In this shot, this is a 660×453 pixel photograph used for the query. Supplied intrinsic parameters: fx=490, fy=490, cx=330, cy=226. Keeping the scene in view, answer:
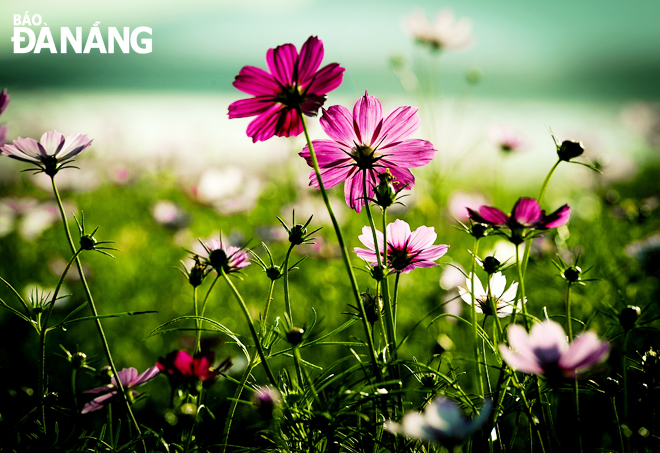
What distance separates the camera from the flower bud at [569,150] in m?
0.50

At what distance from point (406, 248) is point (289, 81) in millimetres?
227

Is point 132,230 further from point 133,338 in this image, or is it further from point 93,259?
point 133,338

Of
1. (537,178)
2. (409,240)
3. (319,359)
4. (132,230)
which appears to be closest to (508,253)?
(319,359)

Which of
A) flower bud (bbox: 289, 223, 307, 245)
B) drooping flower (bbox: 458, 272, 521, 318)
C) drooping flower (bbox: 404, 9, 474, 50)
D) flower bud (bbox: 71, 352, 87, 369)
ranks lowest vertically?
flower bud (bbox: 71, 352, 87, 369)

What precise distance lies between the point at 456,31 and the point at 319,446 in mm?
1717

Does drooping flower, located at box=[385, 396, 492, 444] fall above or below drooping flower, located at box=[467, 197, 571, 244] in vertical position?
below

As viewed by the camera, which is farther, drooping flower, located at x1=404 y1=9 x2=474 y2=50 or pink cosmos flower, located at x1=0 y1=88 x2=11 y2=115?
drooping flower, located at x1=404 y1=9 x2=474 y2=50

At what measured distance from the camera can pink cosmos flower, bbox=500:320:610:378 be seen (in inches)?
14.3

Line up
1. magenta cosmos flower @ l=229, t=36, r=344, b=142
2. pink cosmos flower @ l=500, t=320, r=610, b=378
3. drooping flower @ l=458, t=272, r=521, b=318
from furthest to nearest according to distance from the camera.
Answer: drooping flower @ l=458, t=272, r=521, b=318, magenta cosmos flower @ l=229, t=36, r=344, b=142, pink cosmos flower @ l=500, t=320, r=610, b=378

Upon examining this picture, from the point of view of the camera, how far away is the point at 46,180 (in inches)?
66.0

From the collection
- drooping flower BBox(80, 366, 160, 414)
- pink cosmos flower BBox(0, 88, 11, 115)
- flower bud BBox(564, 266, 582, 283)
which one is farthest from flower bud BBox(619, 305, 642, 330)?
pink cosmos flower BBox(0, 88, 11, 115)

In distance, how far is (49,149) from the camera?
53 cm

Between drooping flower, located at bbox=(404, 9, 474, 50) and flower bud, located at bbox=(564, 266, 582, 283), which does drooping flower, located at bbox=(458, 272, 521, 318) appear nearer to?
flower bud, located at bbox=(564, 266, 582, 283)

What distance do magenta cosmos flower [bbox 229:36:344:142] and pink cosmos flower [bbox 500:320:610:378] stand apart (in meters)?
0.28
